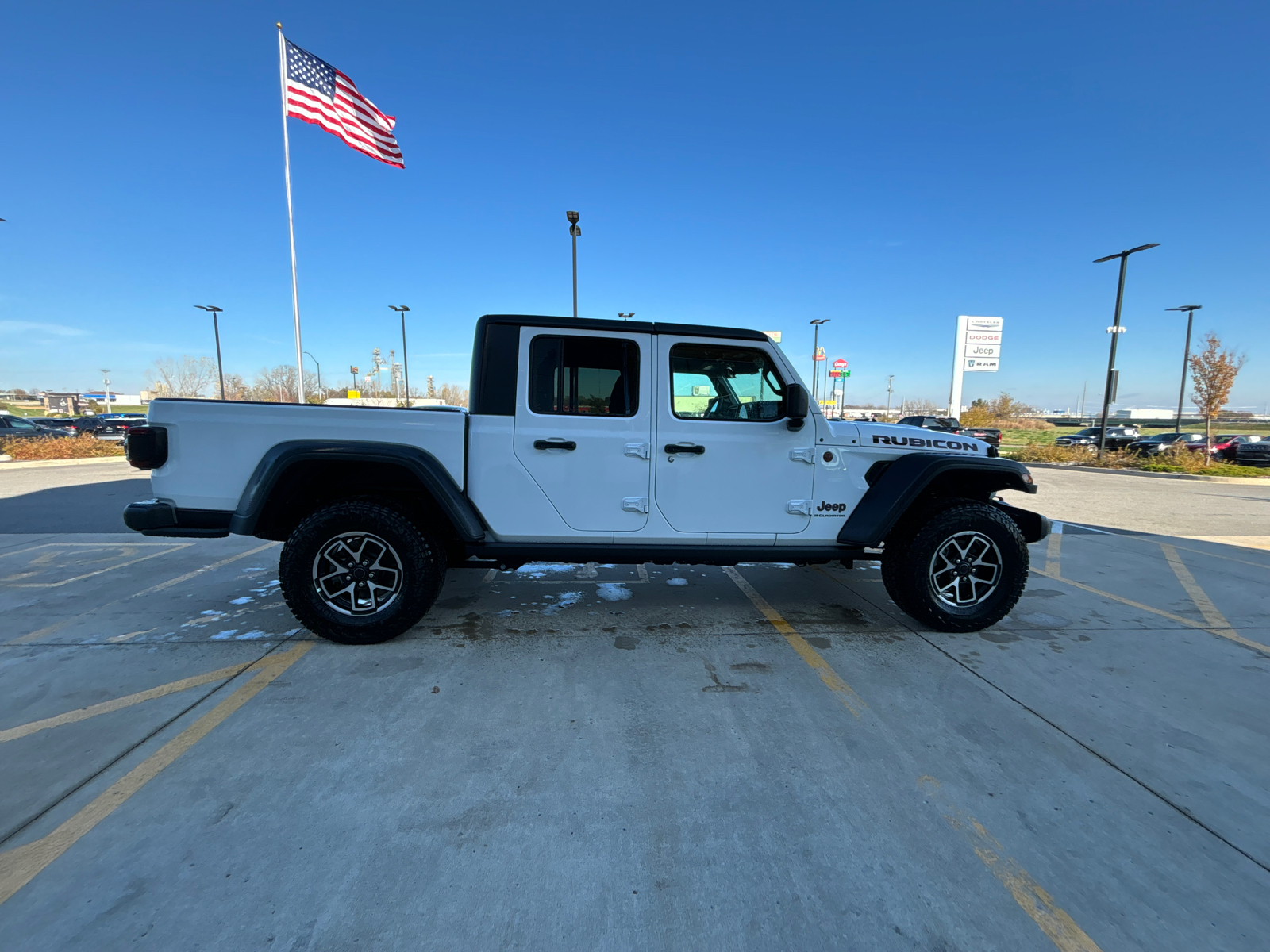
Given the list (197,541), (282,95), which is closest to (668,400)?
(197,541)

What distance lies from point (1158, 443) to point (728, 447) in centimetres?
2816

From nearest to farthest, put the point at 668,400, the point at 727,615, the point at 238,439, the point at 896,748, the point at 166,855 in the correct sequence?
the point at 166,855 → the point at 896,748 → the point at 238,439 → the point at 668,400 → the point at 727,615

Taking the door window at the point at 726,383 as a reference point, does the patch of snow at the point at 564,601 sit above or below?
below

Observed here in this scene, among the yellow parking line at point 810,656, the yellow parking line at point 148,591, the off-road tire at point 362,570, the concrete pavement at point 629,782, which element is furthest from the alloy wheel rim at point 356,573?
the yellow parking line at point 810,656

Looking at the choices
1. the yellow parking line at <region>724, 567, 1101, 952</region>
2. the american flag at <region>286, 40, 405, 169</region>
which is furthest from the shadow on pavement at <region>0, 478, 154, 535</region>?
the american flag at <region>286, 40, 405, 169</region>

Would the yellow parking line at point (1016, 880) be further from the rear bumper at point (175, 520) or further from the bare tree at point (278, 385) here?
the bare tree at point (278, 385)

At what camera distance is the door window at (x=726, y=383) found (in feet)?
11.9

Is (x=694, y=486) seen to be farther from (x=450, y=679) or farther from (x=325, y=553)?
(x=325, y=553)

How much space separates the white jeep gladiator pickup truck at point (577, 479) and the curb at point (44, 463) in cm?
1594

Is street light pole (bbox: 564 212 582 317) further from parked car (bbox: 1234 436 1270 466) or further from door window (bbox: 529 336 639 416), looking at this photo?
parked car (bbox: 1234 436 1270 466)

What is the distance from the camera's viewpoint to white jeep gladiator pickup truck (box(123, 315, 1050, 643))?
3.32 meters

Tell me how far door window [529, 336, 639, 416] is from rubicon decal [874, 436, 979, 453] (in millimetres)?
1719

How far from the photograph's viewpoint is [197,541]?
6246 millimetres

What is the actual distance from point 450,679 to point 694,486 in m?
1.81
